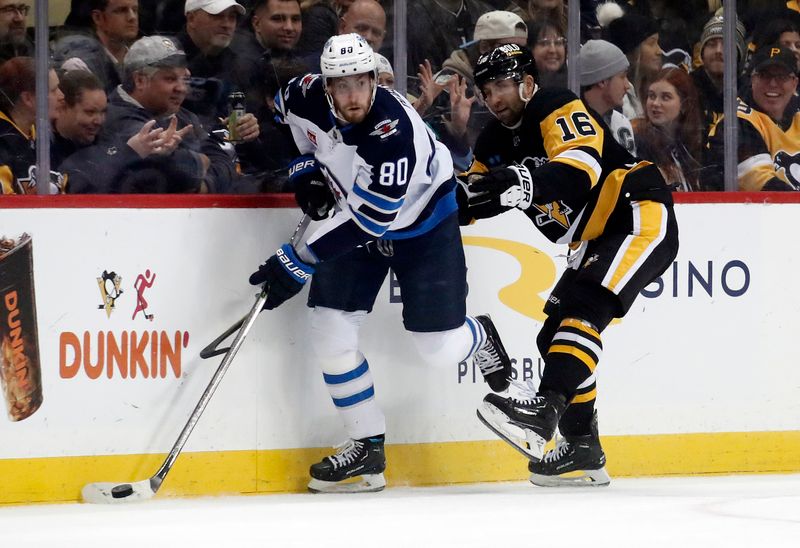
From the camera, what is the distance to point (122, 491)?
11.1 feet

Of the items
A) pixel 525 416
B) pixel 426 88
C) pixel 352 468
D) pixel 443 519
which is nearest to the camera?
pixel 443 519

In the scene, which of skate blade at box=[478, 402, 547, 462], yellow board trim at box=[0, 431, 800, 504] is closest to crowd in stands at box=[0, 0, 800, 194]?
yellow board trim at box=[0, 431, 800, 504]

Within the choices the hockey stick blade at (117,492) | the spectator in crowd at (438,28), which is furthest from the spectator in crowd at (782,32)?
the hockey stick blade at (117,492)

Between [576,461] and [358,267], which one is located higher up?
[358,267]

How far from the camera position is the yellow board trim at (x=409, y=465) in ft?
11.6

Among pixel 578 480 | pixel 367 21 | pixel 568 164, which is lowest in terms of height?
pixel 578 480

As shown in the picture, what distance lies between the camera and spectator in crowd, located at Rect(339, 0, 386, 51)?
4020 millimetres

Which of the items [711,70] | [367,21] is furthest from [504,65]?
[711,70]

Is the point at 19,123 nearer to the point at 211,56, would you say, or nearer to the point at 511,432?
the point at 211,56

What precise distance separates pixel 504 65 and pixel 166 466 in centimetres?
147

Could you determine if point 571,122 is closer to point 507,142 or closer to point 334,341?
point 507,142

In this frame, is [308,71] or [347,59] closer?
[347,59]

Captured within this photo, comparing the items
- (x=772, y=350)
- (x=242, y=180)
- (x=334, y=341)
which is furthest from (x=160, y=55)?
Answer: (x=772, y=350)

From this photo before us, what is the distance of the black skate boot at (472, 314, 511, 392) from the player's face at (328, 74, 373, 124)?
796mm
